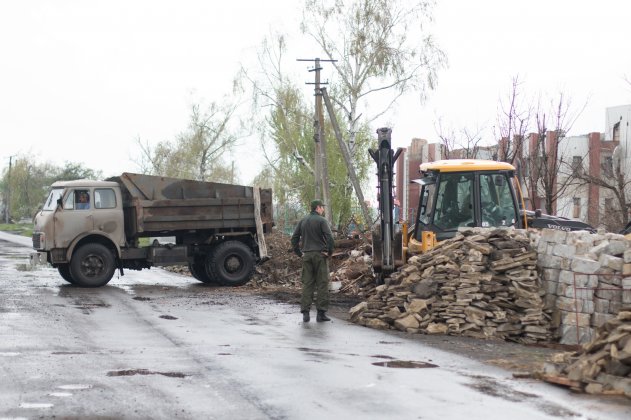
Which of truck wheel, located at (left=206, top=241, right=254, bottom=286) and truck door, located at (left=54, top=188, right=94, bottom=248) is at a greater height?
truck door, located at (left=54, top=188, right=94, bottom=248)

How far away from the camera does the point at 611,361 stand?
823cm

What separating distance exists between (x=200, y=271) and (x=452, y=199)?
860cm

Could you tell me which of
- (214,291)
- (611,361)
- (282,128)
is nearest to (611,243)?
(611,361)

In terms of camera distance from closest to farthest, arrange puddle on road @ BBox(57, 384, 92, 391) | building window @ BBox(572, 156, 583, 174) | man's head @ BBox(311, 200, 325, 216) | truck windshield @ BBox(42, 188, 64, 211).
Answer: puddle on road @ BBox(57, 384, 92, 391), man's head @ BBox(311, 200, 325, 216), truck windshield @ BBox(42, 188, 64, 211), building window @ BBox(572, 156, 583, 174)

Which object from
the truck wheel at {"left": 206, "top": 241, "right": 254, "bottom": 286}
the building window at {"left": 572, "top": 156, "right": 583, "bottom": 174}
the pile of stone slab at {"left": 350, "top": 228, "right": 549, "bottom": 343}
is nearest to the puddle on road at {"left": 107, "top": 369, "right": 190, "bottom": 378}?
the pile of stone slab at {"left": 350, "top": 228, "right": 549, "bottom": 343}

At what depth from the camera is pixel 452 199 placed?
15875 mm

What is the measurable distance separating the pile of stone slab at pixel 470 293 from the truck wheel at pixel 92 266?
8.31 metres

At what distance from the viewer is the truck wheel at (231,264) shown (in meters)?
21.7

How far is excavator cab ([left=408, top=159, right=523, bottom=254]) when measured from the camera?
15695 millimetres

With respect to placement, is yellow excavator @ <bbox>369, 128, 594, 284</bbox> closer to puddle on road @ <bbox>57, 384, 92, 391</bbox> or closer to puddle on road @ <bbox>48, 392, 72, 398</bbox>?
puddle on road @ <bbox>57, 384, 92, 391</bbox>

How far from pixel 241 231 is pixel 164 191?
2275 mm

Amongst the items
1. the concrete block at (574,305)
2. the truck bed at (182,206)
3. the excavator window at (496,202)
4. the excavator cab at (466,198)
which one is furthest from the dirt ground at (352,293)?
the excavator window at (496,202)

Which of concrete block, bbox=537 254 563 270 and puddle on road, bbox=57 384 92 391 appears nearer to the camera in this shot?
puddle on road, bbox=57 384 92 391

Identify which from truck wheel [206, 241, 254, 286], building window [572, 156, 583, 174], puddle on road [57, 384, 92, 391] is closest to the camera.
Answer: puddle on road [57, 384, 92, 391]
